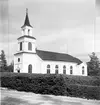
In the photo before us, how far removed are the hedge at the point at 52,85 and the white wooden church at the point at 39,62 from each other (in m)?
3.12

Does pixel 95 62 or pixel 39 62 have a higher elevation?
pixel 95 62

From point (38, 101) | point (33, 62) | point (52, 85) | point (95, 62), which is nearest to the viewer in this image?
point (38, 101)

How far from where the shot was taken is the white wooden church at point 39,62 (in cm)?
880

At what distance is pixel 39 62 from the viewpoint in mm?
10031

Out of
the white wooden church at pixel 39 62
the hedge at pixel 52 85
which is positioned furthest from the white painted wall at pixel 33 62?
the hedge at pixel 52 85

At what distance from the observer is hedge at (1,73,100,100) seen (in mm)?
3482

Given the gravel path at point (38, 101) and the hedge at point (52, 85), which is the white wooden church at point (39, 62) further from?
the gravel path at point (38, 101)

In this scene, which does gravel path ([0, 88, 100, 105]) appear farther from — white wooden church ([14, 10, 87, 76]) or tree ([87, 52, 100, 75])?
white wooden church ([14, 10, 87, 76])

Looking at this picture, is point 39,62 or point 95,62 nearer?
point 95,62

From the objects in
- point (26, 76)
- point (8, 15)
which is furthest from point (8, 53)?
point (26, 76)

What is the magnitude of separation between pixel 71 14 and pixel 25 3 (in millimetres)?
656

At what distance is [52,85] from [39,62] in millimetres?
6091

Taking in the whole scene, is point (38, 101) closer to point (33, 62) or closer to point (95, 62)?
point (95, 62)

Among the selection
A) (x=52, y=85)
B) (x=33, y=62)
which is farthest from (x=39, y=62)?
(x=52, y=85)
